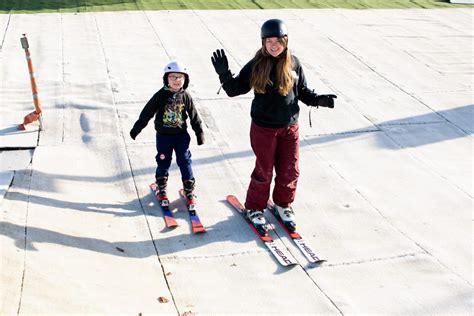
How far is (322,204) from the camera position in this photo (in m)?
6.71

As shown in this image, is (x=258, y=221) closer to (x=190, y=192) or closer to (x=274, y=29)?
(x=190, y=192)

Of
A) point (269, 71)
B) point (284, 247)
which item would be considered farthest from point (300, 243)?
point (269, 71)

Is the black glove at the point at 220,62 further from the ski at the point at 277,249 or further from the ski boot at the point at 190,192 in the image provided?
the ski at the point at 277,249

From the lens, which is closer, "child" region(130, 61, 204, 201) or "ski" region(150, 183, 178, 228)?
"child" region(130, 61, 204, 201)

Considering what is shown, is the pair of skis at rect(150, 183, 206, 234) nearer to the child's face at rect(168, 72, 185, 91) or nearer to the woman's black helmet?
the child's face at rect(168, 72, 185, 91)

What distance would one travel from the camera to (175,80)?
19.2 feet

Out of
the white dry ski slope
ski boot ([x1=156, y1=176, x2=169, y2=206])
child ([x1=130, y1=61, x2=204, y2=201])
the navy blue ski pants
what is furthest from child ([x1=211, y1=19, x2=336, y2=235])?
ski boot ([x1=156, y1=176, x2=169, y2=206])

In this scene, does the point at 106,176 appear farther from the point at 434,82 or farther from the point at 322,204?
the point at 434,82

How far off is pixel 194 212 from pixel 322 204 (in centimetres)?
145

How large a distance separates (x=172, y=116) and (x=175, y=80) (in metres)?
0.36

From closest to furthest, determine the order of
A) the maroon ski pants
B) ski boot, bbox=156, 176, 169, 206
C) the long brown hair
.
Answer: the long brown hair
the maroon ski pants
ski boot, bbox=156, 176, 169, 206

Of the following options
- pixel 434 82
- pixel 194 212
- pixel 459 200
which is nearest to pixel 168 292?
pixel 194 212

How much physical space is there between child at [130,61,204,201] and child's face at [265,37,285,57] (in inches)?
35.3

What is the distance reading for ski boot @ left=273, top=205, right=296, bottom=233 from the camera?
6.09m
